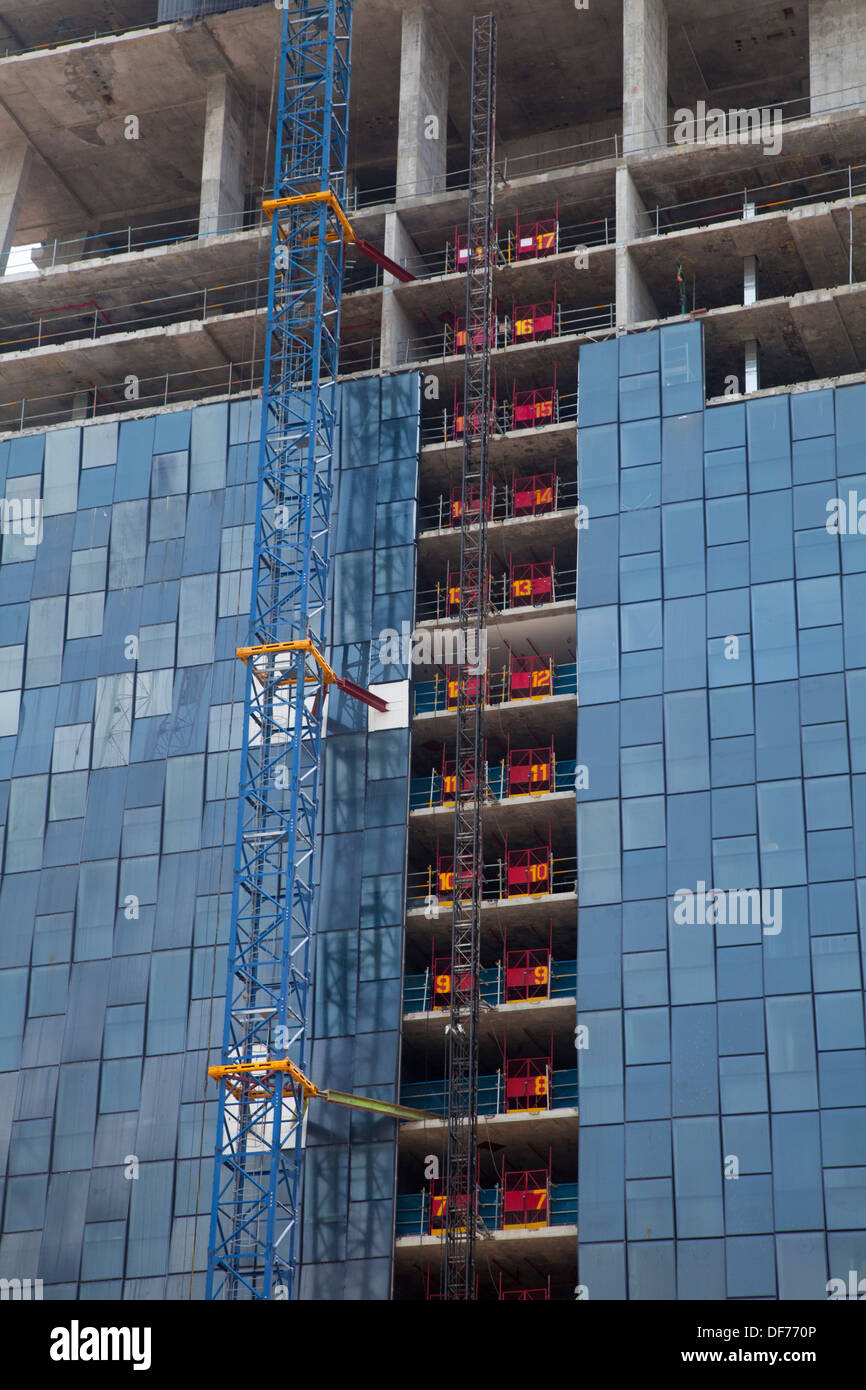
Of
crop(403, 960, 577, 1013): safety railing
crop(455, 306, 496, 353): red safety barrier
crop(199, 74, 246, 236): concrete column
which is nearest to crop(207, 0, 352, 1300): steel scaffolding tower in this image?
crop(199, 74, 246, 236): concrete column

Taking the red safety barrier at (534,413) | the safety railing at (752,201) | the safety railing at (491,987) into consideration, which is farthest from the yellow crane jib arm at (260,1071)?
the safety railing at (752,201)

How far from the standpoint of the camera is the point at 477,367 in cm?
7319

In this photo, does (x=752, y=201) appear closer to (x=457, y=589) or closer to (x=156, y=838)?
(x=457, y=589)

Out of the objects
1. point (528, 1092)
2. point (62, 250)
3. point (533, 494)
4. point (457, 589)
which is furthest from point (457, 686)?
point (62, 250)

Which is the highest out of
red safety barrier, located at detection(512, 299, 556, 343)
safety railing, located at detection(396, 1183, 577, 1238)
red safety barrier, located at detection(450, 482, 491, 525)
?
red safety barrier, located at detection(512, 299, 556, 343)

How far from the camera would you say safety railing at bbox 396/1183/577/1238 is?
6057 cm

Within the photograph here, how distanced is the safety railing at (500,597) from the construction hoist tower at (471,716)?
1.21 meters

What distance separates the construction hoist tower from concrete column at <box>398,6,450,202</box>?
1.98m

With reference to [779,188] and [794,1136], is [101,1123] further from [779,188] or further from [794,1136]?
[779,188]

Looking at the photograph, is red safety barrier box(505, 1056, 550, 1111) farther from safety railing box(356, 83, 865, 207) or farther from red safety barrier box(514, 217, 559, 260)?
safety railing box(356, 83, 865, 207)

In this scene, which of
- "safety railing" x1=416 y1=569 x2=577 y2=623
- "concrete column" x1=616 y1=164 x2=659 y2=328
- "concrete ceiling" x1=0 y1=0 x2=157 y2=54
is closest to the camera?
"safety railing" x1=416 y1=569 x2=577 y2=623

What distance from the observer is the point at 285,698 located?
6900 centimetres

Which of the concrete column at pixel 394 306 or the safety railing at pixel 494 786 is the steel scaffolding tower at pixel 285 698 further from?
the safety railing at pixel 494 786

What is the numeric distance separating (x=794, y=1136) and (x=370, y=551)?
26.5m
